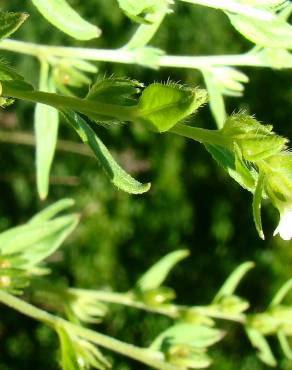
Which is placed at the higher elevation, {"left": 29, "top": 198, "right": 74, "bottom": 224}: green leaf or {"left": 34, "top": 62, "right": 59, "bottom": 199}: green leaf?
{"left": 34, "top": 62, "right": 59, "bottom": 199}: green leaf

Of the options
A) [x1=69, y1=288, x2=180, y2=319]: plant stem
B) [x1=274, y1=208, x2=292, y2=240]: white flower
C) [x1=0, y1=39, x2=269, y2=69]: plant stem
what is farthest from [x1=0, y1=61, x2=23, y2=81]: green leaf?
[x1=69, y1=288, x2=180, y2=319]: plant stem

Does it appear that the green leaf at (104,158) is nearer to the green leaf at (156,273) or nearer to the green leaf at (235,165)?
the green leaf at (235,165)

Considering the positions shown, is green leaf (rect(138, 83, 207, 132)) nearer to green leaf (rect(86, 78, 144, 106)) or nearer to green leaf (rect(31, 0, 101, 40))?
green leaf (rect(86, 78, 144, 106))

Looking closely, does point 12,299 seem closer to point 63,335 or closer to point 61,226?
point 63,335

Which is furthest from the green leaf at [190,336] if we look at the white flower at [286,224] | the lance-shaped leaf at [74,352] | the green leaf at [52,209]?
Result: the white flower at [286,224]

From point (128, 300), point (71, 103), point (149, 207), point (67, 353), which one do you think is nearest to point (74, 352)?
point (67, 353)

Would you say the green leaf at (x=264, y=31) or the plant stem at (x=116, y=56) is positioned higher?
the green leaf at (x=264, y=31)

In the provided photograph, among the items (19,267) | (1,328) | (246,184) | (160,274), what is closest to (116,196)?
(1,328)

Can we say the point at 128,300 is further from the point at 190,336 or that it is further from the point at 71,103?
the point at 71,103
